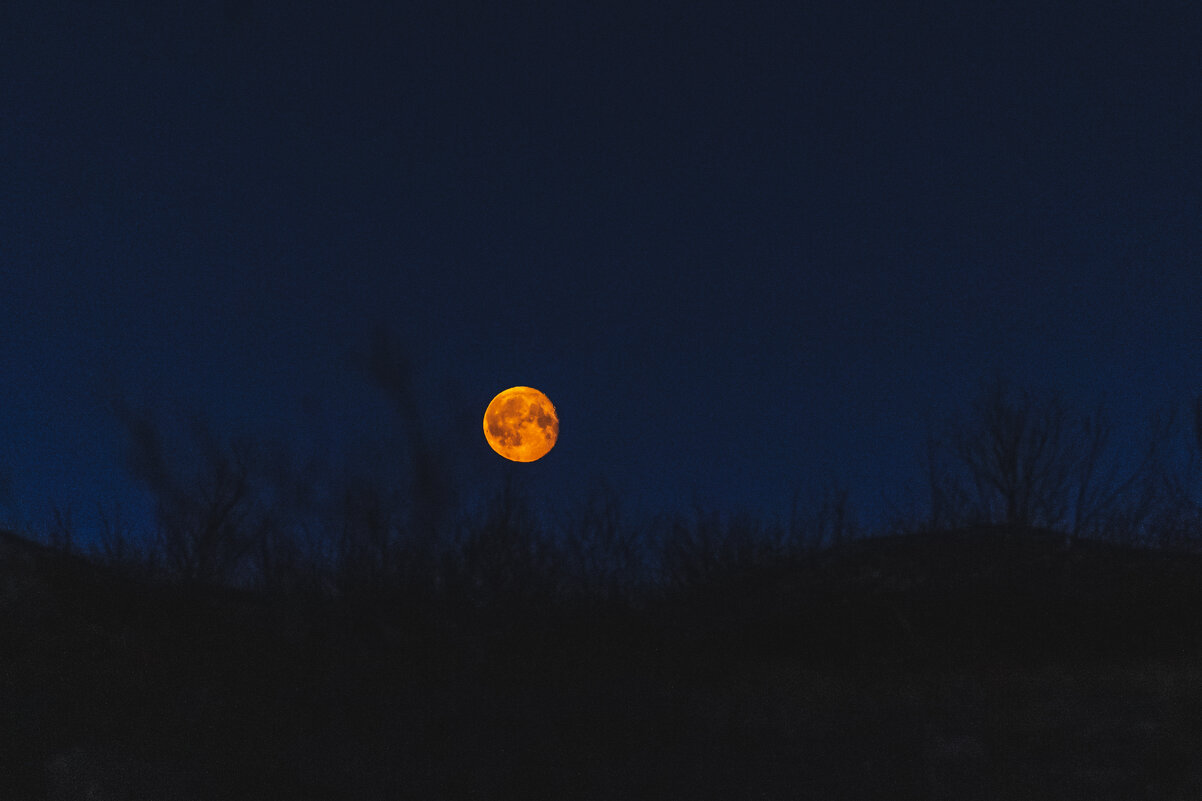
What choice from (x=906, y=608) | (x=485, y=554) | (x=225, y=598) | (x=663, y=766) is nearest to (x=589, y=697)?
(x=663, y=766)

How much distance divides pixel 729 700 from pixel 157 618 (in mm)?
5009

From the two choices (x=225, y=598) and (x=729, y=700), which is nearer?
(x=729, y=700)

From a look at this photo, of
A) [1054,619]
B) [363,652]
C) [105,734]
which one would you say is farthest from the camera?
[363,652]

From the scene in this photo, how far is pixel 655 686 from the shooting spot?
24.6 ft

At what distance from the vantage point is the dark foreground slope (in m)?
6.61

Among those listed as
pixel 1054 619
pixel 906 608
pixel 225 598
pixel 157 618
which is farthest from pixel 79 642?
pixel 1054 619

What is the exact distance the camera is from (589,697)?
761 centimetres

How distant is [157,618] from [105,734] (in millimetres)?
1091

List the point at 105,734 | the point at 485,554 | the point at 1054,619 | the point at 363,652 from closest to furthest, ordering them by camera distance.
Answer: the point at 1054,619, the point at 105,734, the point at 363,652, the point at 485,554

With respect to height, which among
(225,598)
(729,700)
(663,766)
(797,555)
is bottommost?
(663,766)

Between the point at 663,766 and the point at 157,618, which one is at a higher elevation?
the point at 157,618

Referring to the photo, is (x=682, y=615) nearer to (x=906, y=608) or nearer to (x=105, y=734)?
(x=906, y=608)

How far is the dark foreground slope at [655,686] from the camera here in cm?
661

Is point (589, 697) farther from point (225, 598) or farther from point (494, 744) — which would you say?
point (225, 598)
